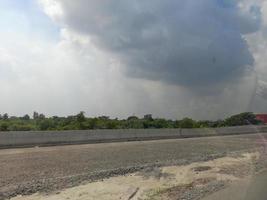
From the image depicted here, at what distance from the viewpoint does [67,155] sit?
32.6 m

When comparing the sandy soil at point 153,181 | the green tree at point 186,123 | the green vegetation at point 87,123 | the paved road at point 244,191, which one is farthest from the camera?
the green tree at point 186,123

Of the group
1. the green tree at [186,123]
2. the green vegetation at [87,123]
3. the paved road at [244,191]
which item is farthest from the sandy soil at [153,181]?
the green tree at [186,123]

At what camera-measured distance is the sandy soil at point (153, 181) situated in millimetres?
15344

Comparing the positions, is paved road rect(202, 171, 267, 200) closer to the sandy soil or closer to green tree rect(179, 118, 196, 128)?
the sandy soil

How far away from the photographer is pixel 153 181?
19078 millimetres

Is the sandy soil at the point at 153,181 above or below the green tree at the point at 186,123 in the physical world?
below

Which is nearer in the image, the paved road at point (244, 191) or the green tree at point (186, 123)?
the paved road at point (244, 191)

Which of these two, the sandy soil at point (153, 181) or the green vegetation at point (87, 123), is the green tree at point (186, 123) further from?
the sandy soil at point (153, 181)

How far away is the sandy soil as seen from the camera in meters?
15.3

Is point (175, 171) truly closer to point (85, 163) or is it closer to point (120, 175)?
point (120, 175)

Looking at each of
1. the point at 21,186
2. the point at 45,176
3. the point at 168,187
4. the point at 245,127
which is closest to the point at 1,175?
the point at 45,176

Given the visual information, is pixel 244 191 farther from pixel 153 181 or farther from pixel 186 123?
pixel 186 123

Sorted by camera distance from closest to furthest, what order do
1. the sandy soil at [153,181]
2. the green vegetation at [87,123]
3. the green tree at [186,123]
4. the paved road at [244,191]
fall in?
the paved road at [244,191] → the sandy soil at [153,181] → the green vegetation at [87,123] → the green tree at [186,123]

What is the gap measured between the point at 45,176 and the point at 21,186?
4.12 meters
